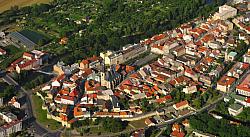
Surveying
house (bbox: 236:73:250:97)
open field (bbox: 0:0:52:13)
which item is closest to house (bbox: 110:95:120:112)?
house (bbox: 236:73:250:97)

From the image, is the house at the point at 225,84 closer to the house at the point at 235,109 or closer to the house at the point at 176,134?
the house at the point at 235,109

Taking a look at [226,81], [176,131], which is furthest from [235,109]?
[176,131]

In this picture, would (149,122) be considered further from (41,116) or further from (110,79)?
(41,116)

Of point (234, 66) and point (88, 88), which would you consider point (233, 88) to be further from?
point (88, 88)

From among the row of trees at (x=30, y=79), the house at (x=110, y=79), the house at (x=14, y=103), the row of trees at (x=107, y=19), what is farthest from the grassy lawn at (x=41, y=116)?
the row of trees at (x=107, y=19)

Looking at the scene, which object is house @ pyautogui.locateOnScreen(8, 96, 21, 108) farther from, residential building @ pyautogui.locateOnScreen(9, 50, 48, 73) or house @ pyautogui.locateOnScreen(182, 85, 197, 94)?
house @ pyautogui.locateOnScreen(182, 85, 197, 94)
